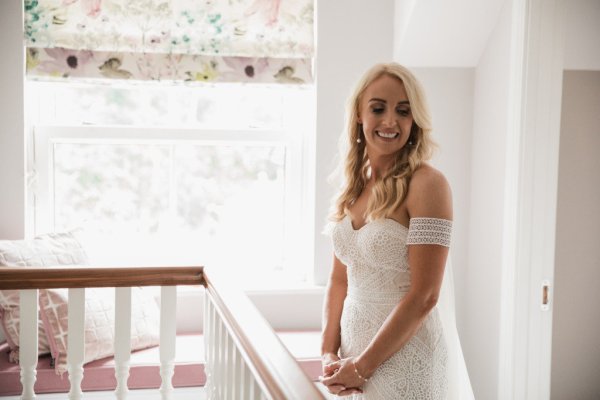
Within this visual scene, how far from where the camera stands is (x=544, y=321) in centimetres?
A: 231

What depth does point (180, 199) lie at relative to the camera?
10.4 ft

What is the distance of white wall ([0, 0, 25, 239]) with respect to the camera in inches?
109

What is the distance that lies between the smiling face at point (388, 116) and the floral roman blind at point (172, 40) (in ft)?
5.31

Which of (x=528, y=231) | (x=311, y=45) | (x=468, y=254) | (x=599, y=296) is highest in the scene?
(x=311, y=45)

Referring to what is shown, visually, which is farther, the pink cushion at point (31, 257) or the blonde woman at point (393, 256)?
the pink cushion at point (31, 257)

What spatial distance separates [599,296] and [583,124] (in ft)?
2.96

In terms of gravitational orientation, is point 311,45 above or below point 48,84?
above

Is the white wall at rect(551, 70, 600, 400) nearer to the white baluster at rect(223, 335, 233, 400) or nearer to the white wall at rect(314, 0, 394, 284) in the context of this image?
the white wall at rect(314, 0, 394, 284)

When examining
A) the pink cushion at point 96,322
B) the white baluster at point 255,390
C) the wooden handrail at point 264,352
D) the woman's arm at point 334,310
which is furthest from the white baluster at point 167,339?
the white baluster at point 255,390

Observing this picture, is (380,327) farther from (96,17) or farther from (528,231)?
(96,17)

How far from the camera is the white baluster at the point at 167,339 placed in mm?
1676

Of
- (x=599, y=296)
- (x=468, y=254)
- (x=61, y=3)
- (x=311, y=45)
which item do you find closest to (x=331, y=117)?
(x=311, y=45)

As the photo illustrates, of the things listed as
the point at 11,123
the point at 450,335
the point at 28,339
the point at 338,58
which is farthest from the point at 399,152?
the point at 11,123

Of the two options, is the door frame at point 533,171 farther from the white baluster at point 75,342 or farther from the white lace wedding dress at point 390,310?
the white baluster at point 75,342
